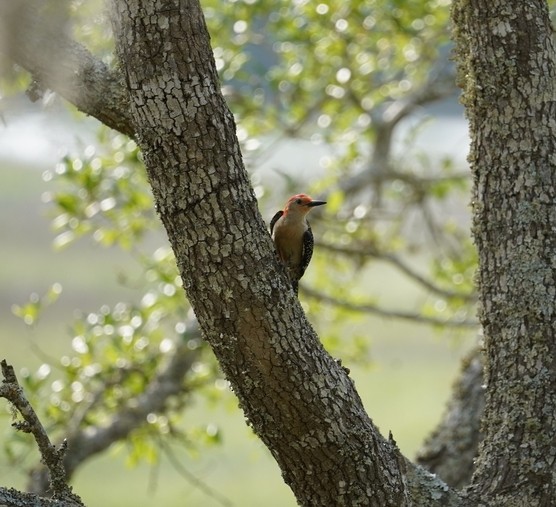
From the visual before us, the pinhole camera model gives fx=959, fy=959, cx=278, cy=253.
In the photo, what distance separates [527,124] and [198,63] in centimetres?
121

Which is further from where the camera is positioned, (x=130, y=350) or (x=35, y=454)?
(x=35, y=454)

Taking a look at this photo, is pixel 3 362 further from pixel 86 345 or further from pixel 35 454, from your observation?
pixel 35 454

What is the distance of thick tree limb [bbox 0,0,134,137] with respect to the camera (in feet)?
10.0

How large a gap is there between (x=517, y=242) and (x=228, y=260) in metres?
1.09

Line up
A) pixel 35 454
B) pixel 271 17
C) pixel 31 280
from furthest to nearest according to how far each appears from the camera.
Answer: pixel 31 280 → pixel 271 17 → pixel 35 454

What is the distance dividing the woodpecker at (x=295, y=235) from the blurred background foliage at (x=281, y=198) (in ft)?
1.51

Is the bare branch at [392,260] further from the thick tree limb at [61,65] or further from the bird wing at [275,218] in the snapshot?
the thick tree limb at [61,65]

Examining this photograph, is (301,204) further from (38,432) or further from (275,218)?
(38,432)

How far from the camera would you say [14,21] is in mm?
3045

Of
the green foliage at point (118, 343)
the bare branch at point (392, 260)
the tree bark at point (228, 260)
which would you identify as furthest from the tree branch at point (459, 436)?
the tree bark at point (228, 260)

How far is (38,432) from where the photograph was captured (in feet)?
9.06

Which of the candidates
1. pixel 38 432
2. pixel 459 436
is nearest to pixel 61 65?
pixel 38 432

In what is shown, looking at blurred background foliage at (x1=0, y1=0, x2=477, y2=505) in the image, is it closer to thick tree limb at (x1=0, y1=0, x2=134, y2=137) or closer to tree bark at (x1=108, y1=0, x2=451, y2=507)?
thick tree limb at (x1=0, y1=0, x2=134, y2=137)

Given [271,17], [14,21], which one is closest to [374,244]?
[271,17]
